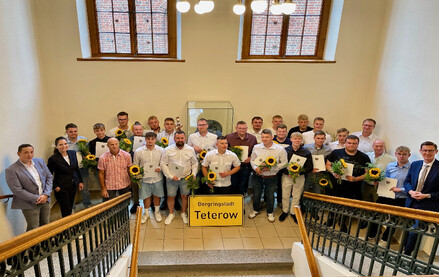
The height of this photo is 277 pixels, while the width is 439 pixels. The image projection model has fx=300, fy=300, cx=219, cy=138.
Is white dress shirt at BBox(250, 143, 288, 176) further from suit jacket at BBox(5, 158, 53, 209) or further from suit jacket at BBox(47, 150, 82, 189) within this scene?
suit jacket at BBox(5, 158, 53, 209)

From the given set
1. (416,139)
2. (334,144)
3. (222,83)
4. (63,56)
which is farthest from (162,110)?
(416,139)

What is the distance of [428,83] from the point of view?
4.69 meters

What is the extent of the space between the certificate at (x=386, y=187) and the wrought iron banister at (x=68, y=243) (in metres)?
3.55

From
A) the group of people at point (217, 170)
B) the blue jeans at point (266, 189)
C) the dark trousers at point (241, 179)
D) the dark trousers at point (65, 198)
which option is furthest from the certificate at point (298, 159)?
the dark trousers at point (65, 198)

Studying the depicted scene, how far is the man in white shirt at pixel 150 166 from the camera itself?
4.63 metres

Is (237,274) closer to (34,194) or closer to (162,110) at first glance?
(34,194)

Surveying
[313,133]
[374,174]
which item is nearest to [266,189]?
[313,133]

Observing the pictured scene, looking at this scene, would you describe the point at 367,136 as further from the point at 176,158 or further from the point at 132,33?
the point at 132,33

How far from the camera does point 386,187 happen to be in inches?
170

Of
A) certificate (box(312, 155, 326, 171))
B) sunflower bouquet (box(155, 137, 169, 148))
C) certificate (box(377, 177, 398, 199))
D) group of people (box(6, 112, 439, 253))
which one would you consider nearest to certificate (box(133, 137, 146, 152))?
group of people (box(6, 112, 439, 253))

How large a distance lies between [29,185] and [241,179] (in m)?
3.19

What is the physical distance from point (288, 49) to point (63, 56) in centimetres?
450

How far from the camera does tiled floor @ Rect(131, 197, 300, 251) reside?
4.41 m

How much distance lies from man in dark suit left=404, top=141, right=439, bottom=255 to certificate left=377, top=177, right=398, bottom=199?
0.85ft
